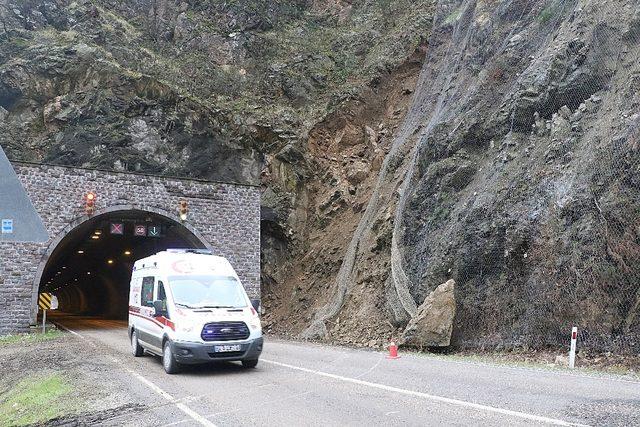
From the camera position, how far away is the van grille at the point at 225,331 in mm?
9688

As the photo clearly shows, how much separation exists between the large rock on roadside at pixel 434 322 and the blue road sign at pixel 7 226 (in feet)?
31.0

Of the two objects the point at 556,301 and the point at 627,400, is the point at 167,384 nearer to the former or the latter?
the point at 627,400

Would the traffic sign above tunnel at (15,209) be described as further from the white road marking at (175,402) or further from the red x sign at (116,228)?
the red x sign at (116,228)

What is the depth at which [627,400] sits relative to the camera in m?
6.55

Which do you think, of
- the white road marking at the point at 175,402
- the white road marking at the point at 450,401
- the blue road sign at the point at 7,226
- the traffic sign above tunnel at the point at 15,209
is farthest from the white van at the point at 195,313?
the blue road sign at the point at 7,226

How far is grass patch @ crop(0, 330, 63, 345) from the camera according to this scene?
17812 mm

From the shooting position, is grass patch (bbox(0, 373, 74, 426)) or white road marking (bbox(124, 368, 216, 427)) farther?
grass patch (bbox(0, 373, 74, 426))

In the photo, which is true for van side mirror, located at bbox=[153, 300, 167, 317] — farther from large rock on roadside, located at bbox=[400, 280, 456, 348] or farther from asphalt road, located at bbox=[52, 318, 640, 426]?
large rock on roadside, located at bbox=[400, 280, 456, 348]

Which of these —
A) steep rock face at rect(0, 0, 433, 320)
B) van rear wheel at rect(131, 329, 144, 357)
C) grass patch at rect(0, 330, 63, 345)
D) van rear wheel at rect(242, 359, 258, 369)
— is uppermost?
steep rock face at rect(0, 0, 433, 320)

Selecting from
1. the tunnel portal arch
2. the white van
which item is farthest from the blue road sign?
the tunnel portal arch

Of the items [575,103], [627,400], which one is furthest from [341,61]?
[627,400]

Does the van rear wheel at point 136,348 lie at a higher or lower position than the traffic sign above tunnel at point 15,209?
lower

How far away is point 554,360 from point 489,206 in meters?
4.29

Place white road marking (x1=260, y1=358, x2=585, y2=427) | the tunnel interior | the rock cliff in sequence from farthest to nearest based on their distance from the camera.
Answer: the tunnel interior
the rock cliff
white road marking (x1=260, y1=358, x2=585, y2=427)
